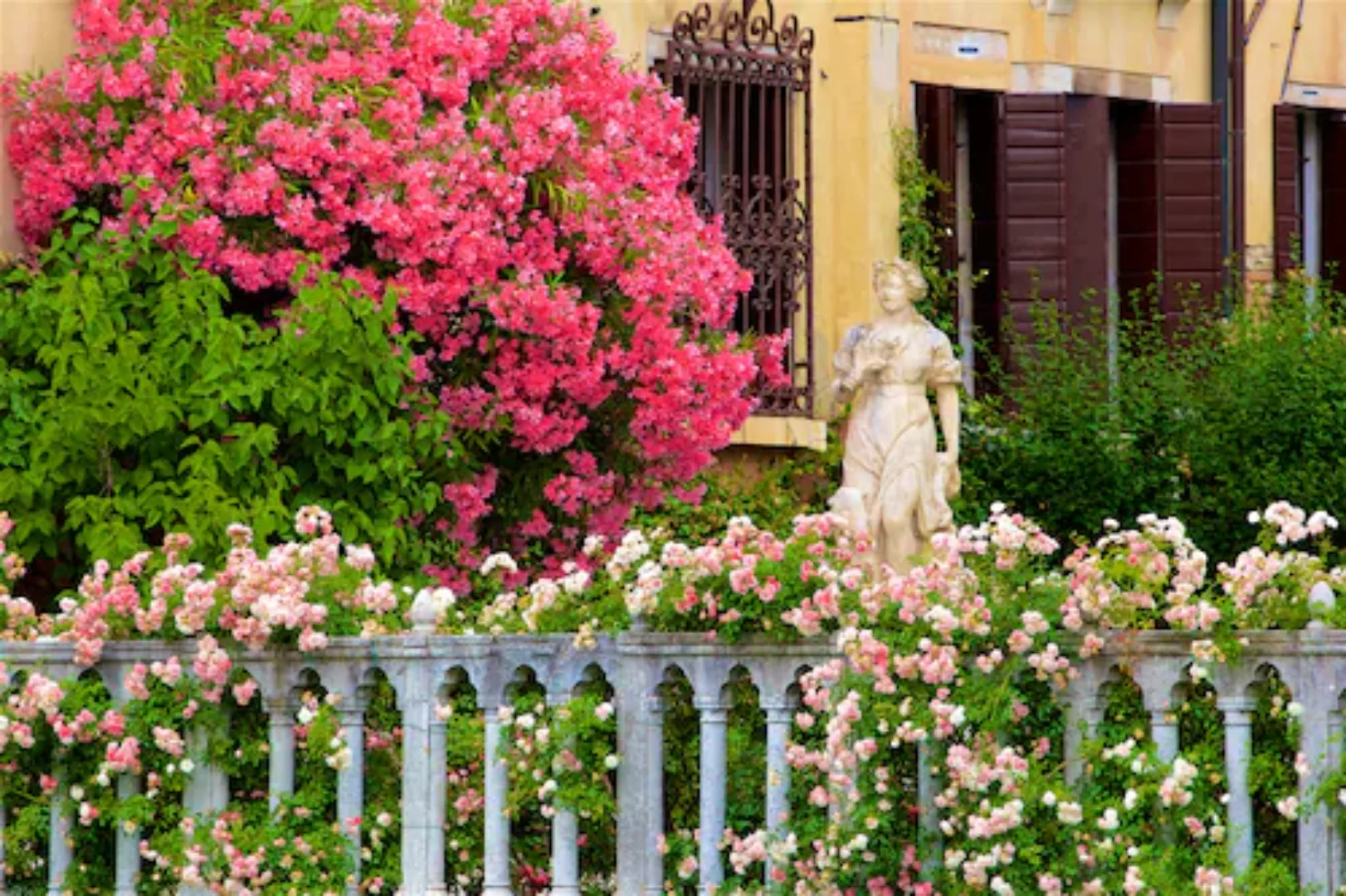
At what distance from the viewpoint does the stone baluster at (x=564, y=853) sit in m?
12.2

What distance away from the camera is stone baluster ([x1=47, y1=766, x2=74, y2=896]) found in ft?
43.4

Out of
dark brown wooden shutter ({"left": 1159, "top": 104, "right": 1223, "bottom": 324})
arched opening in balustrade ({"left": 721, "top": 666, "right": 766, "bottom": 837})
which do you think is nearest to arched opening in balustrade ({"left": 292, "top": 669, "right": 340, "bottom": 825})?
arched opening in balustrade ({"left": 721, "top": 666, "right": 766, "bottom": 837})

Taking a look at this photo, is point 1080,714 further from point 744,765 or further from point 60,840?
point 60,840

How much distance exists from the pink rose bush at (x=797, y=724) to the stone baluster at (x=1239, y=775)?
0.05 m

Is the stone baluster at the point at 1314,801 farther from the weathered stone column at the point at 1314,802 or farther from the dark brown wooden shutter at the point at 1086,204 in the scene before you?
the dark brown wooden shutter at the point at 1086,204

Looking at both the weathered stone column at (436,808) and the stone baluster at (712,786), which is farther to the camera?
the weathered stone column at (436,808)

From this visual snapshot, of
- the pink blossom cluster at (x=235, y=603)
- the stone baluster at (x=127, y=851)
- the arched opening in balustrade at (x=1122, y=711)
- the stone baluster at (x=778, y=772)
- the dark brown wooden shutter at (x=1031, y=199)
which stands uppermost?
the dark brown wooden shutter at (x=1031, y=199)

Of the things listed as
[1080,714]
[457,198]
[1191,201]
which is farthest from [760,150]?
[1080,714]

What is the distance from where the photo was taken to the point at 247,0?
61.1 feet

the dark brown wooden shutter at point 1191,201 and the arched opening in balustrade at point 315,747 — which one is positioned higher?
the dark brown wooden shutter at point 1191,201

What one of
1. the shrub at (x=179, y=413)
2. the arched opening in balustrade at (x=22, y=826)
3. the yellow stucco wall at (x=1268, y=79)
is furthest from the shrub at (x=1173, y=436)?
the arched opening in balustrade at (x=22, y=826)

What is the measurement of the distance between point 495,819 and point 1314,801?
2.59 meters

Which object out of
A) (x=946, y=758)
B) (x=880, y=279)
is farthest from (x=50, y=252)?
(x=946, y=758)

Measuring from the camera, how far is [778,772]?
1172 centimetres
